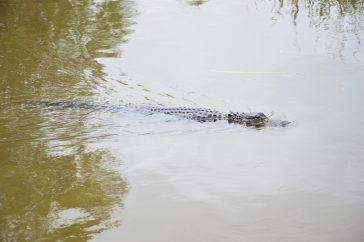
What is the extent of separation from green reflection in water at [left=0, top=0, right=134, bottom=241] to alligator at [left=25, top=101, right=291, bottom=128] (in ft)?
0.63

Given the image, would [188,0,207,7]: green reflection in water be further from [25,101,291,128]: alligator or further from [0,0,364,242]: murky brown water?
[25,101,291,128]: alligator

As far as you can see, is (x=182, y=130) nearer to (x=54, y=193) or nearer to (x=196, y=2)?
(x=54, y=193)

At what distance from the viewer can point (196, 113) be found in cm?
548

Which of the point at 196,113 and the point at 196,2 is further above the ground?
the point at 196,2

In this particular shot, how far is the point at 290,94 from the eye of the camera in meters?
5.93

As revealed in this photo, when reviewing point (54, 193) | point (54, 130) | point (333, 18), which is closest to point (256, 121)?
point (54, 130)

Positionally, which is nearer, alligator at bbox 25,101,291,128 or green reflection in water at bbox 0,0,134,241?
green reflection in water at bbox 0,0,134,241

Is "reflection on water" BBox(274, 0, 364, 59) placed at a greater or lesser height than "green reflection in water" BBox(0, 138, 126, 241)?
greater

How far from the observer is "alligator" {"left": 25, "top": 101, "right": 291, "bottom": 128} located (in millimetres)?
5379

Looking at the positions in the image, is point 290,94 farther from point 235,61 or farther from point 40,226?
point 40,226

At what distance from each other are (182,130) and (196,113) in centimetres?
30

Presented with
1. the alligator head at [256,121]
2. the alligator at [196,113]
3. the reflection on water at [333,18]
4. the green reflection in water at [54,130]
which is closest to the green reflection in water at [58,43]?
the green reflection in water at [54,130]

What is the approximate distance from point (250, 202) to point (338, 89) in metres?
2.70

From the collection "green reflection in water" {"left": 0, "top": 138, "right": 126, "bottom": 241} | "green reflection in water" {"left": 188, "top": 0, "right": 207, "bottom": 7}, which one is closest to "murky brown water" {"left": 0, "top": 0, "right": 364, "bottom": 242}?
"green reflection in water" {"left": 0, "top": 138, "right": 126, "bottom": 241}
